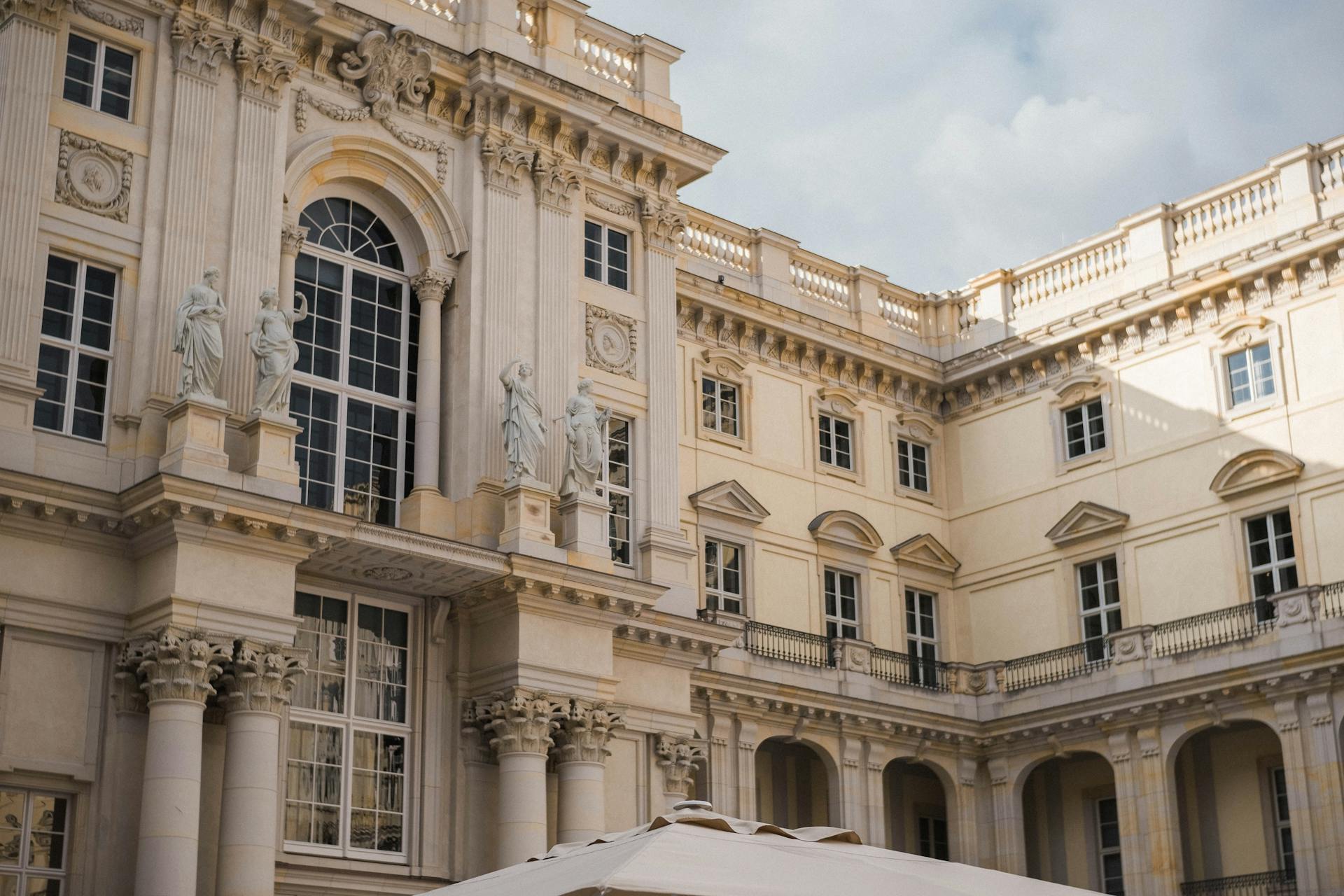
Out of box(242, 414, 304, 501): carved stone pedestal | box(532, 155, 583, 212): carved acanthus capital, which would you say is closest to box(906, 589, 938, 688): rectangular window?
box(532, 155, 583, 212): carved acanthus capital

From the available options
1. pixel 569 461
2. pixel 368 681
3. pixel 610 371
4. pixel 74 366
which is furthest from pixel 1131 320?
pixel 74 366

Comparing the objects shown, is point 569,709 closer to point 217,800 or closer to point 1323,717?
point 217,800

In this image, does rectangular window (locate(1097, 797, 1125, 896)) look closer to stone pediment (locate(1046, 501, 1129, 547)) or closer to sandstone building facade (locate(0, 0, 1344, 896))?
sandstone building facade (locate(0, 0, 1344, 896))

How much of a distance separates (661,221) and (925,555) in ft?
32.3

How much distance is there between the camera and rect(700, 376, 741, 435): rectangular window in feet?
104

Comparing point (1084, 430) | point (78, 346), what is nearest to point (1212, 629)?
point (1084, 430)

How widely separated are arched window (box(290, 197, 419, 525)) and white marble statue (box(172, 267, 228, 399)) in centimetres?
250

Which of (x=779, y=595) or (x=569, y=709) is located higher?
(x=779, y=595)

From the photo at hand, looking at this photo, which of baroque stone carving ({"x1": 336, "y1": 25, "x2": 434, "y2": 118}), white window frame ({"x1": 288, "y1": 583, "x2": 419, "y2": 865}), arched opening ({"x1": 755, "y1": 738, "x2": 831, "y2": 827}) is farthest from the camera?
arched opening ({"x1": 755, "y1": 738, "x2": 831, "y2": 827})

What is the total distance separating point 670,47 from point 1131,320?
1014 centimetres

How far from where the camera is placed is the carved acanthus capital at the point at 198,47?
22841mm

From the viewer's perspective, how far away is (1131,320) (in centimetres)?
3275

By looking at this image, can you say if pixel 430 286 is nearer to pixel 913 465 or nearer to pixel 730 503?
pixel 730 503

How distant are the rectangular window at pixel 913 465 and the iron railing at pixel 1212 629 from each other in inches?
241
